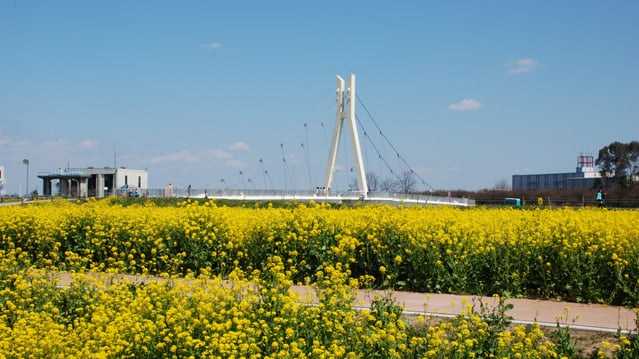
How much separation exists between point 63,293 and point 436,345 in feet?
14.0

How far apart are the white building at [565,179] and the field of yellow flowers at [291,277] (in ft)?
199

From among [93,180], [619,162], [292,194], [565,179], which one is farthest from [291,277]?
[565,179]

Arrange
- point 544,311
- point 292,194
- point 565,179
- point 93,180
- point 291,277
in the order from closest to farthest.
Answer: point 544,311, point 291,277, point 292,194, point 93,180, point 565,179

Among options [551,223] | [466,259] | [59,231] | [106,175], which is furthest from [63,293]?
[106,175]

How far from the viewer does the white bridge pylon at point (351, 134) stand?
44312 mm

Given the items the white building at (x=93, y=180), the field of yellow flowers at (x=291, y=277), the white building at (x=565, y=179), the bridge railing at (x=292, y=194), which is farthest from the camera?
the white building at (x=565, y=179)

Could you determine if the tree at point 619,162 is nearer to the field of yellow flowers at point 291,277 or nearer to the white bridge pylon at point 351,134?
the white bridge pylon at point 351,134

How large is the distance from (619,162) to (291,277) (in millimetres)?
45938

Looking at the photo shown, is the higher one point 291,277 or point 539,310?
point 291,277

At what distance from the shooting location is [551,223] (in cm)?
872

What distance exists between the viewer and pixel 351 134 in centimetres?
4478

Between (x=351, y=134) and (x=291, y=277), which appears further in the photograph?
(x=351, y=134)

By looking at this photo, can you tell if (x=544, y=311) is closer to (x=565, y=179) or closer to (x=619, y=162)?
(x=619, y=162)

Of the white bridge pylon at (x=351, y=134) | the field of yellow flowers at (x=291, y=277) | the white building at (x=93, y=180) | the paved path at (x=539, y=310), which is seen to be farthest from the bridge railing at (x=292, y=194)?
the paved path at (x=539, y=310)
